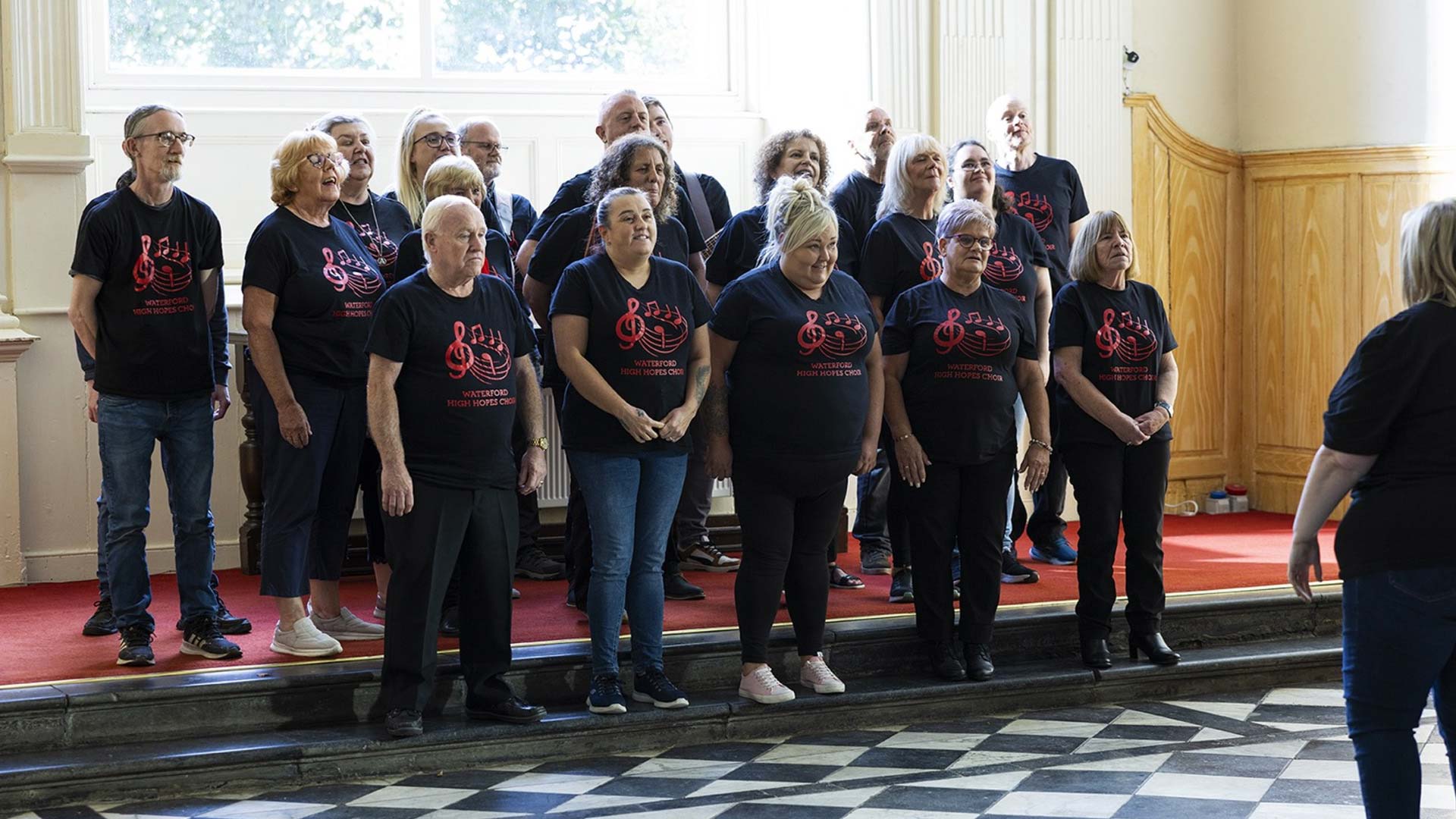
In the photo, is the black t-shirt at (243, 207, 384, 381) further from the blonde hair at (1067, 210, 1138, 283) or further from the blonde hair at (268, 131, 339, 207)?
the blonde hair at (1067, 210, 1138, 283)

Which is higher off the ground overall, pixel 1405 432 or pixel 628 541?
pixel 1405 432

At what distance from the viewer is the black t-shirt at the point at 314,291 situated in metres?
4.33

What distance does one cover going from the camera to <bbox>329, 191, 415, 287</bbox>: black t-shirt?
464 centimetres

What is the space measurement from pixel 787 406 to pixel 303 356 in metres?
1.29

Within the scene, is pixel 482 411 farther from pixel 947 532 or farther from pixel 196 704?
pixel 947 532

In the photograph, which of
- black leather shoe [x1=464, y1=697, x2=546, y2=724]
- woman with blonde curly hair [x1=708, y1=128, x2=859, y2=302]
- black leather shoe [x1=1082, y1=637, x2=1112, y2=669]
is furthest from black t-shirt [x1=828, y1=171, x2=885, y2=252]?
black leather shoe [x1=464, y1=697, x2=546, y2=724]

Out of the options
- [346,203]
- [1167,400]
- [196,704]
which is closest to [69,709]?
[196,704]

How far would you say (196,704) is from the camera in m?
4.19

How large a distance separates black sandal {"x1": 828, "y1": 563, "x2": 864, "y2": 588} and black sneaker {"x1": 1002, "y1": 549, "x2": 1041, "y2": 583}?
49 centimetres

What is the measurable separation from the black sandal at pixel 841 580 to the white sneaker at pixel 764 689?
0.97 m

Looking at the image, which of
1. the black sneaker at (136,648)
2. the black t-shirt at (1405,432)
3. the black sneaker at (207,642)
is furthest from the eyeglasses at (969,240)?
the black sneaker at (136,648)

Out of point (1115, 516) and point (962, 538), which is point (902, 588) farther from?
point (1115, 516)

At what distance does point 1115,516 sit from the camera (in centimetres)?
484

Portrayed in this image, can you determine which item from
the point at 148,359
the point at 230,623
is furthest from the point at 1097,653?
the point at 148,359
